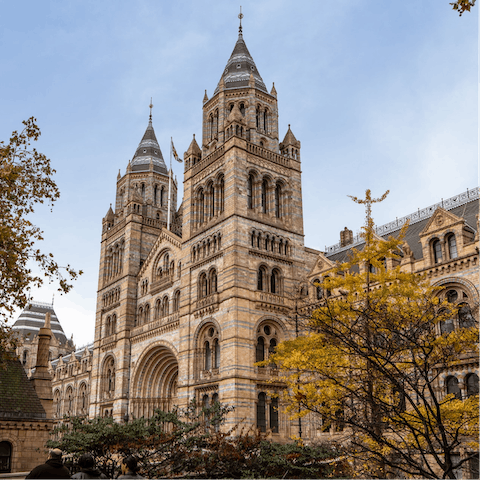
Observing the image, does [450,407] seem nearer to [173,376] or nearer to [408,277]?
[408,277]

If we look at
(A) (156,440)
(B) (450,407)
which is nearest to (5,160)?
(A) (156,440)

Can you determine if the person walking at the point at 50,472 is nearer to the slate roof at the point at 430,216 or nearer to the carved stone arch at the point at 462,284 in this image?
the carved stone arch at the point at 462,284

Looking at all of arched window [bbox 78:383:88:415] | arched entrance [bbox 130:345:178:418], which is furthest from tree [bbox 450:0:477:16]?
arched window [bbox 78:383:88:415]

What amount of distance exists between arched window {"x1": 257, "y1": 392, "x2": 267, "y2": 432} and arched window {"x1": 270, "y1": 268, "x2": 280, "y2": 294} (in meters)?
7.06

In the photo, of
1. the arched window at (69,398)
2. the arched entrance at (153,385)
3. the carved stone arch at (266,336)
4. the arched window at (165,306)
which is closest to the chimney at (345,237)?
the carved stone arch at (266,336)

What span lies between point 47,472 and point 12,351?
938 centimetres

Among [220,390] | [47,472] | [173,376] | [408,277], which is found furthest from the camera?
[173,376]

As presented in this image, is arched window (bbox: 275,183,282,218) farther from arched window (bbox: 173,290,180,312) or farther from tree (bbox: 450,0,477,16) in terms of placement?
tree (bbox: 450,0,477,16)

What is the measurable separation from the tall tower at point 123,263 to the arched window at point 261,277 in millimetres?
15158

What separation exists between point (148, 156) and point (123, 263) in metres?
12.8

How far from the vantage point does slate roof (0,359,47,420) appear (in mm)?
24508

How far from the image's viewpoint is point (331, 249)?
45.3m

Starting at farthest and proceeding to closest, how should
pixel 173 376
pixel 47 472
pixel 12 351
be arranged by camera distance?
pixel 173 376
pixel 12 351
pixel 47 472

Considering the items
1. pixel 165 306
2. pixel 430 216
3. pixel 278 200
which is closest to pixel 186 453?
pixel 278 200
